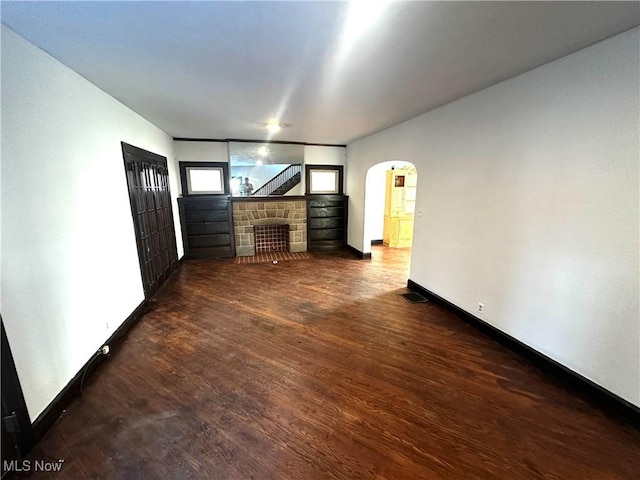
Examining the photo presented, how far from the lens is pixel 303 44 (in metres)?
1.78

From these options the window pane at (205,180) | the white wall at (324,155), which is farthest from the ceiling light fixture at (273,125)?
the window pane at (205,180)

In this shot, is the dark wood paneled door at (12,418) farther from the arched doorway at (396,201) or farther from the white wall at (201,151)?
the arched doorway at (396,201)

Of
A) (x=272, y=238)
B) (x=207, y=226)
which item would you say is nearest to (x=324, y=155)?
(x=272, y=238)

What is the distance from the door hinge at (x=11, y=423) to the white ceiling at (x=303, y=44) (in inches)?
87.3

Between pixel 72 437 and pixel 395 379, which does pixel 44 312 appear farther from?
pixel 395 379

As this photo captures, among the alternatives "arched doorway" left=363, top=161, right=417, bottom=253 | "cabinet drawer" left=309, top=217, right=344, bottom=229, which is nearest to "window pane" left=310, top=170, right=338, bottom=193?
"cabinet drawer" left=309, top=217, right=344, bottom=229

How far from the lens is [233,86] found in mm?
2545

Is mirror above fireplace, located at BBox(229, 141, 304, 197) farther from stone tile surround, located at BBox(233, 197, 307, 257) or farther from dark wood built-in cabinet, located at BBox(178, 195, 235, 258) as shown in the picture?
dark wood built-in cabinet, located at BBox(178, 195, 235, 258)

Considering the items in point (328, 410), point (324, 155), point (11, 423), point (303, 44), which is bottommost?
point (328, 410)

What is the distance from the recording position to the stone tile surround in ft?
19.4

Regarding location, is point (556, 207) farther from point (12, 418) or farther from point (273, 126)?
point (12, 418)

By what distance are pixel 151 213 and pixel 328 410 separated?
3579 millimetres

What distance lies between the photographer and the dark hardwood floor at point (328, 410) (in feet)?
4.91

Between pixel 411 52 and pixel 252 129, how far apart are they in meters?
3.30
